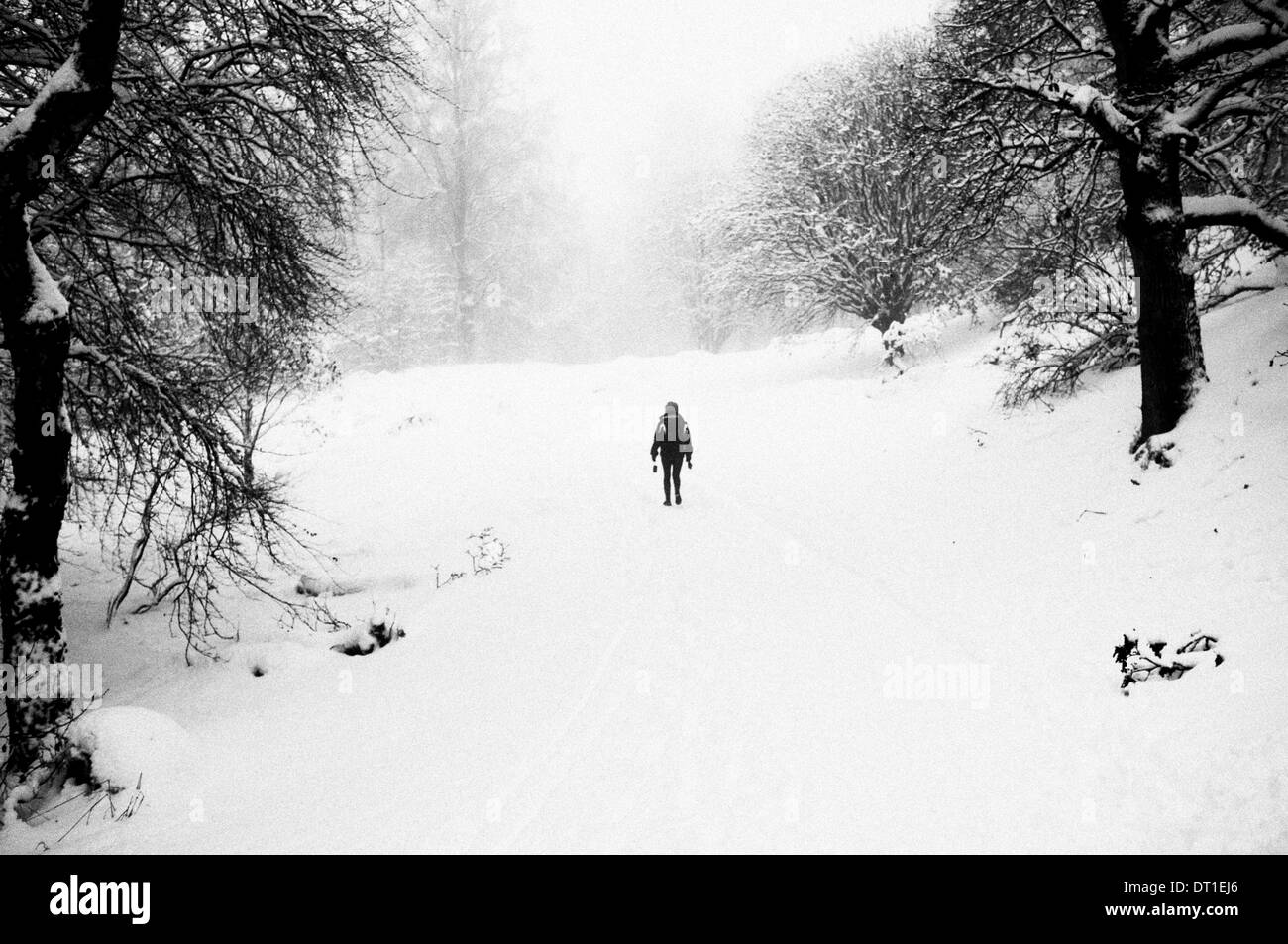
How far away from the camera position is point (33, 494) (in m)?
4.86

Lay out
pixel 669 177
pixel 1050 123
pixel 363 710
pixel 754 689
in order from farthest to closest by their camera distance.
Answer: pixel 669 177 → pixel 1050 123 → pixel 363 710 → pixel 754 689

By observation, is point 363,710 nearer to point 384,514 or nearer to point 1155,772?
point 1155,772

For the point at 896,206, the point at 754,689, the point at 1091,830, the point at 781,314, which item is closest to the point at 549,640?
the point at 754,689

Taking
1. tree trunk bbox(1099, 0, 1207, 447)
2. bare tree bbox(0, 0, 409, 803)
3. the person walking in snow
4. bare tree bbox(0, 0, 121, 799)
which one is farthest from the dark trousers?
bare tree bbox(0, 0, 121, 799)

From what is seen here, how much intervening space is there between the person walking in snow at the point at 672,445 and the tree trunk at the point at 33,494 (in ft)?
27.0

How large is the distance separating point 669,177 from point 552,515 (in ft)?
122

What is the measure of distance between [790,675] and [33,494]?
6.01m

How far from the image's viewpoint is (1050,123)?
26.4ft

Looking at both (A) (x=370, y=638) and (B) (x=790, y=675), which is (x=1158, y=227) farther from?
(A) (x=370, y=638)

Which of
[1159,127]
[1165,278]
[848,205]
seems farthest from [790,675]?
[848,205]

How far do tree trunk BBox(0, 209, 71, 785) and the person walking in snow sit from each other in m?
8.24

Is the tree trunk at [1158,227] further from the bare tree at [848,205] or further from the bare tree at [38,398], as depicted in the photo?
the bare tree at [38,398]

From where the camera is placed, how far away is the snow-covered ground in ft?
12.2

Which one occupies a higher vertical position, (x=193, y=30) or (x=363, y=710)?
(x=193, y=30)
